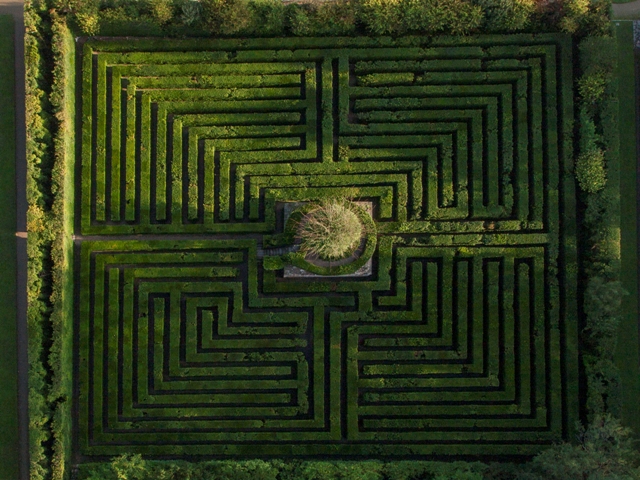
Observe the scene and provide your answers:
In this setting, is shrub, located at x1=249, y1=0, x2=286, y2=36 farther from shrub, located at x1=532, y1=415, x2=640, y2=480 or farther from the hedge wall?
shrub, located at x1=532, y1=415, x2=640, y2=480

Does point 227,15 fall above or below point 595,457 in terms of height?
above

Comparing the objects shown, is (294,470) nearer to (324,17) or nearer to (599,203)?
(599,203)

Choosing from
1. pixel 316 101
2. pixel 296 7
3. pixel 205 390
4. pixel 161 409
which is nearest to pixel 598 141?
pixel 316 101

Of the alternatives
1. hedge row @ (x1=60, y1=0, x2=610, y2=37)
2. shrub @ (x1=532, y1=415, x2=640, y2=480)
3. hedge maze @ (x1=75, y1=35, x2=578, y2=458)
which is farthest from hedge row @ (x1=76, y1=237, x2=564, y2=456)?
hedge row @ (x1=60, y1=0, x2=610, y2=37)

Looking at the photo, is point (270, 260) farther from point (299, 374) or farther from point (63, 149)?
point (63, 149)

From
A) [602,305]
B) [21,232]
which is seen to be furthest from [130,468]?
[602,305]
